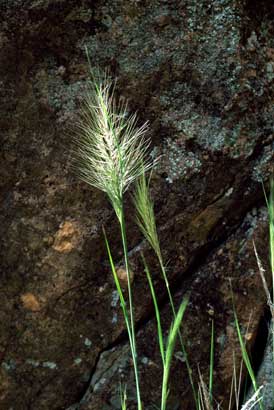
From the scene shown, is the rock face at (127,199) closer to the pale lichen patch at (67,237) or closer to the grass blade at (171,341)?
the pale lichen patch at (67,237)

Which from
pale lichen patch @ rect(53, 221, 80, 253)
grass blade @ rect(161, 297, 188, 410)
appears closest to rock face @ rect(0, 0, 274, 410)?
pale lichen patch @ rect(53, 221, 80, 253)

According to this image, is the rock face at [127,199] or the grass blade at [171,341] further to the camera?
the rock face at [127,199]

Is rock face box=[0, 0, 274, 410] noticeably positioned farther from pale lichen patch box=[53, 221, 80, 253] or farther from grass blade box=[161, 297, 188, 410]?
grass blade box=[161, 297, 188, 410]

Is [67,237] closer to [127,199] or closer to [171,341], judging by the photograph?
[127,199]

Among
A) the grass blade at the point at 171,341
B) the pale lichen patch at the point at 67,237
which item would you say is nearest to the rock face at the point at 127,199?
the pale lichen patch at the point at 67,237

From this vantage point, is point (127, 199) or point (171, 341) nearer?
point (171, 341)

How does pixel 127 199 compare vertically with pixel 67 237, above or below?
above

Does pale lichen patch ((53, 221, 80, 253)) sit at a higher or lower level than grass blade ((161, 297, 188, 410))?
lower

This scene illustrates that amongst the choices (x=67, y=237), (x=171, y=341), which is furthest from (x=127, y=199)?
(x=171, y=341)
